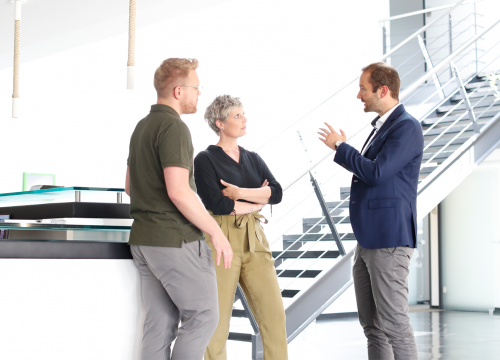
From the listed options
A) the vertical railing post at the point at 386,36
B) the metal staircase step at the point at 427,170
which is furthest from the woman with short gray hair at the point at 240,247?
the vertical railing post at the point at 386,36

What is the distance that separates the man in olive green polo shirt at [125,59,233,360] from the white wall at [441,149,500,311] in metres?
6.01

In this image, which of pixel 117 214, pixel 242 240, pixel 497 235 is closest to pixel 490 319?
pixel 497 235

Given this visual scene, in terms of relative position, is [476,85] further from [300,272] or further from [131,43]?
[131,43]

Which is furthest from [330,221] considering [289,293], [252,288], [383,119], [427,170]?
[252,288]

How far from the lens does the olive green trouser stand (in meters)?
2.18

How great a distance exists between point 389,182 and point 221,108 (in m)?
0.75

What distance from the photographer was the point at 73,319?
1.68 meters

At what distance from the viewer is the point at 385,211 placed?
2.21m

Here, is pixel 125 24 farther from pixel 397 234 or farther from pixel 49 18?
pixel 397 234

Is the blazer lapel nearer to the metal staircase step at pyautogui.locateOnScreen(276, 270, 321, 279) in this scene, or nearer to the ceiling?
the metal staircase step at pyautogui.locateOnScreen(276, 270, 321, 279)

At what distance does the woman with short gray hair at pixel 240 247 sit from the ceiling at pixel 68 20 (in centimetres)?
237

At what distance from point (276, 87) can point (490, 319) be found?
11.2ft

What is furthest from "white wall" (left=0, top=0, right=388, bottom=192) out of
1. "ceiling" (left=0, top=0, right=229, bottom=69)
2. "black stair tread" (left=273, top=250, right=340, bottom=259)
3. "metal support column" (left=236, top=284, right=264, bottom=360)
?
"metal support column" (left=236, top=284, right=264, bottom=360)

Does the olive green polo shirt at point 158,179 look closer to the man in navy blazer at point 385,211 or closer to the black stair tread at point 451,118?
the man in navy blazer at point 385,211
